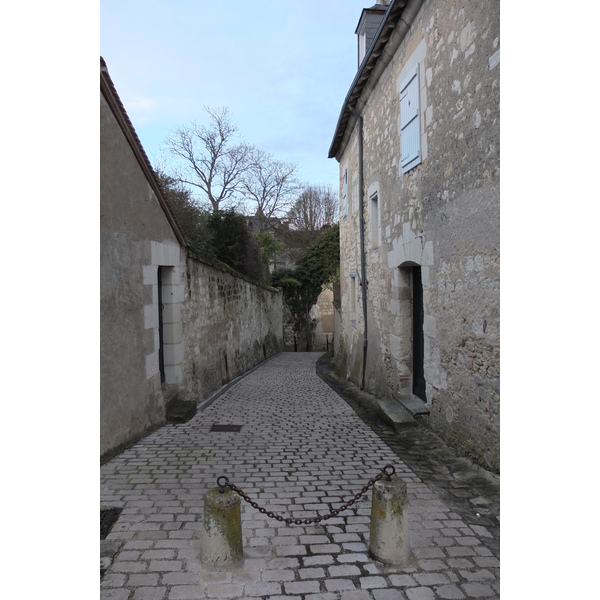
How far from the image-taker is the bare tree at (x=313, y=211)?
29.6 meters

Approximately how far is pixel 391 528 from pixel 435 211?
3.77 m

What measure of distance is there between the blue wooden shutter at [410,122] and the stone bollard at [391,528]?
4402 mm

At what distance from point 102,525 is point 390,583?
1.99 m

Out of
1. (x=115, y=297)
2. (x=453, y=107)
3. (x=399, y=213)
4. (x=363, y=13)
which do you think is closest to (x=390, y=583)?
(x=115, y=297)

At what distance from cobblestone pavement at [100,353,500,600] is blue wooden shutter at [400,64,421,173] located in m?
3.62

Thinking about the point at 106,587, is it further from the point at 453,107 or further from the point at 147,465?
the point at 453,107

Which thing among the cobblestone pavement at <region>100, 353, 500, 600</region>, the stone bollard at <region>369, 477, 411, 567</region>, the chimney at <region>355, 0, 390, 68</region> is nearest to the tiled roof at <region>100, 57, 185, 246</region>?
the cobblestone pavement at <region>100, 353, 500, 600</region>

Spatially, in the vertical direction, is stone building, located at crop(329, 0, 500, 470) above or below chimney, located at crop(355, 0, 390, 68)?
below

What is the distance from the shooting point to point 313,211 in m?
30.9

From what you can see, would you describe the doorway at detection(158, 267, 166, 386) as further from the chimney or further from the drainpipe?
the chimney

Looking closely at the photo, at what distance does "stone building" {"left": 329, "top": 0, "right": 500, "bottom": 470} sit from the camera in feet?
14.0

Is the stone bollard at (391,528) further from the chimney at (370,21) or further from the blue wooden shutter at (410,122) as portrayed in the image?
the chimney at (370,21)

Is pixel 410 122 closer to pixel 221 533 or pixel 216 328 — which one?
pixel 216 328

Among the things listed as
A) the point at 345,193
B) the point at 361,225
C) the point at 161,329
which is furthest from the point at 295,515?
the point at 345,193
